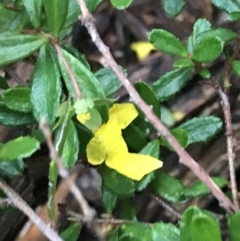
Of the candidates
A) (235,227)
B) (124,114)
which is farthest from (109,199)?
(235,227)

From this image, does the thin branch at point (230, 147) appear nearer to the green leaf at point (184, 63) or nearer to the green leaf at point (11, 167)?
the green leaf at point (184, 63)

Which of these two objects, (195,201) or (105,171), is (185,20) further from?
(105,171)

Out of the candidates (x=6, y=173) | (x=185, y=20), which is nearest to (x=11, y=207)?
(x=6, y=173)

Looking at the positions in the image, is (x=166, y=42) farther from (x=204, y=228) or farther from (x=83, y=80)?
(x=204, y=228)

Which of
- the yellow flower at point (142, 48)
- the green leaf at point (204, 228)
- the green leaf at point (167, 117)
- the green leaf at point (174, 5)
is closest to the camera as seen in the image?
the green leaf at point (204, 228)

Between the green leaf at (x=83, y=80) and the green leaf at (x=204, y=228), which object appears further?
the green leaf at (x=83, y=80)

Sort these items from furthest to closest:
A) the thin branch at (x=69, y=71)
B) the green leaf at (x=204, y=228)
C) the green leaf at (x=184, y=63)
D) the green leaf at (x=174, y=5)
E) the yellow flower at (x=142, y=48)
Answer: the yellow flower at (x=142, y=48), the green leaf at (x=174, y=5), the green leaf at (x=184, y=63), the thin branch at (x=69, y=71), the green leaf at (x=204, y=228)

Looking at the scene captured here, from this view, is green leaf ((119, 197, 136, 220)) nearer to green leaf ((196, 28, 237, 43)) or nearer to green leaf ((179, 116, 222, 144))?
green leaf ((179, 116, 222, 144))

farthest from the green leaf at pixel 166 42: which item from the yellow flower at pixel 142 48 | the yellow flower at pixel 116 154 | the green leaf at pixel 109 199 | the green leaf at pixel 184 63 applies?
the yellow flower at pixel 142 48
